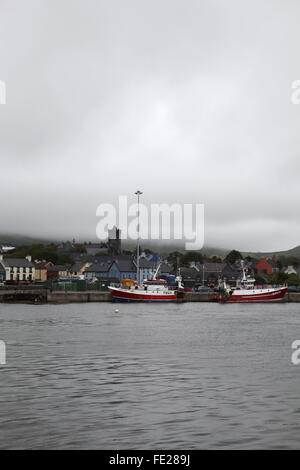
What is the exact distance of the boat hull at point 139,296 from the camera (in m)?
141

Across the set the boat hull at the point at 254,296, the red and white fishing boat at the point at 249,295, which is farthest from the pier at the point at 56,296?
the boat hull at the point at 254,296

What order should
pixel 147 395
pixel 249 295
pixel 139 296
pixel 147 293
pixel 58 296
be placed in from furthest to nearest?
pixel 249 295
pixel 147 293
pixel 139 296
pixel 58 296
pixel 147 395

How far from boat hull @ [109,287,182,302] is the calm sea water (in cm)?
9400

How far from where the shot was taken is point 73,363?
1367 inches

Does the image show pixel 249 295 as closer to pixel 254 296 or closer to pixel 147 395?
pixel 254 296

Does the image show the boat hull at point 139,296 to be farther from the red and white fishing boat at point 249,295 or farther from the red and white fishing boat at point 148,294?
the red and white fishing boat at point 249,295

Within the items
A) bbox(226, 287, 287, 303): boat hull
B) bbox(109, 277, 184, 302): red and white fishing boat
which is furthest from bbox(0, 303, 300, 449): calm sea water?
bbox(226, 287, 287, 303): boat hull

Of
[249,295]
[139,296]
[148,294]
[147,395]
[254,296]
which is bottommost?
[254,296]

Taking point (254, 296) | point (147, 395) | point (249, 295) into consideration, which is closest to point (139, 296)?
point (249, 295)

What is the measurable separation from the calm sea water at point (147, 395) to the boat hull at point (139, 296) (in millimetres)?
93997

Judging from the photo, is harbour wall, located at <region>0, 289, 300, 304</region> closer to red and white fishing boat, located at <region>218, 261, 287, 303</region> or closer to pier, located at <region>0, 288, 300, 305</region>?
pier, located at <region>0, 288, 300, 305</region>

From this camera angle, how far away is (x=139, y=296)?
472ft

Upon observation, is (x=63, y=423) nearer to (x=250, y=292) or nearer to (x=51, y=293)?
(x=51, y=293)

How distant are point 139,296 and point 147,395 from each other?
11846cm
